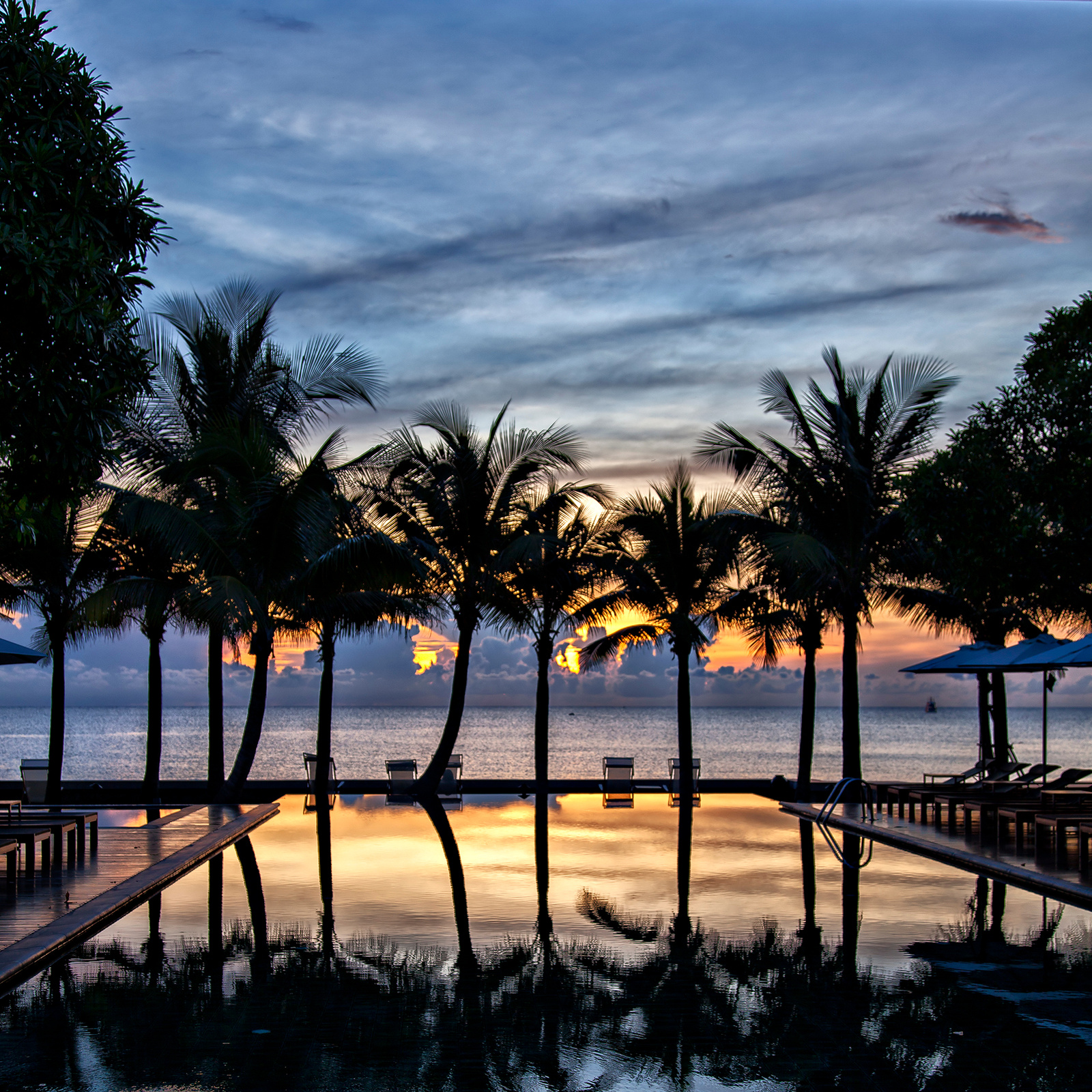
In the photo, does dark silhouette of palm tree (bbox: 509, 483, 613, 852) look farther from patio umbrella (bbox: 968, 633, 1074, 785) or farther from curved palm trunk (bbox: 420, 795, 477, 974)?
patio umbrella (bbox: 968, 633, 1074, 785)

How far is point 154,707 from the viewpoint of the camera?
19750mm

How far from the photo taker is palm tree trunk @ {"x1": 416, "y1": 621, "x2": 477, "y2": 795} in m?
20.3

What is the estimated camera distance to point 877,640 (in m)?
23.8

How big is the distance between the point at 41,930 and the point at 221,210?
36.0 feet

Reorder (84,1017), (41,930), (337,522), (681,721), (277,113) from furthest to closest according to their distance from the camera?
(681,721) → (337,522) → (277,113) → (41,930) → (84,1017)

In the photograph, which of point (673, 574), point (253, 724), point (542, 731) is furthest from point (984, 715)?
point (253, 724)

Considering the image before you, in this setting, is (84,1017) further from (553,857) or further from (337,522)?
(337,522)

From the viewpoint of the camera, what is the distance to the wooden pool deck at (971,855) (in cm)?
1005

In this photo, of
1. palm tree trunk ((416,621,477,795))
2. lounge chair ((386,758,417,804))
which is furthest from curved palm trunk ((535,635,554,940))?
lounge chair ((386,758,417,804))

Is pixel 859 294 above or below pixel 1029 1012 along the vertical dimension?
above

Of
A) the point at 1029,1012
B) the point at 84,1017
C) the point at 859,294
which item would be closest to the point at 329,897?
the point at 84,1017

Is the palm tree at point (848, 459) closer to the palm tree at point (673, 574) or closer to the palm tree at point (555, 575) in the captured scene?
the palm tree at point (673, 574)

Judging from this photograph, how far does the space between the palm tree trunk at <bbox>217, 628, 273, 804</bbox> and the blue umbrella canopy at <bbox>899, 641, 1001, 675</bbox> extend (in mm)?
10777

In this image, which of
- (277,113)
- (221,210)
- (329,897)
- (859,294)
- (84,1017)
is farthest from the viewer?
(859,294)
